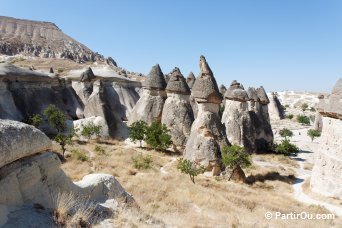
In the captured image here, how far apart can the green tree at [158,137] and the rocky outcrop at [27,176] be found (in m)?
11.9

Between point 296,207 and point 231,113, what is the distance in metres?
10.3

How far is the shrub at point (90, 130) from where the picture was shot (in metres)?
18.3

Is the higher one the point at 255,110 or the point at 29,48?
the point at 29,48

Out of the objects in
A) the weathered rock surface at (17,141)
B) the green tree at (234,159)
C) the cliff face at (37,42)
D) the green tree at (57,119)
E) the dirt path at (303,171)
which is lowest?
the dirt path at (303,171)

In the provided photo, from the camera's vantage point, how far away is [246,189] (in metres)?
12.8

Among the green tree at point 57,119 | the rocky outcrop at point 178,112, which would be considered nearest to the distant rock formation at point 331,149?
the rocky outcrop at point 178,112

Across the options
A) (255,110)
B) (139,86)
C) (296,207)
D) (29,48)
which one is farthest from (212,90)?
(29,48)

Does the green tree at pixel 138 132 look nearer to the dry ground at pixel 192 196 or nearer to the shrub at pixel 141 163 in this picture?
the dry ground at pixel 192 196

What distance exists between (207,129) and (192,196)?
237 inches

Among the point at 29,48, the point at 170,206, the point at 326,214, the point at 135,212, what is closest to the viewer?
the point at 135,212

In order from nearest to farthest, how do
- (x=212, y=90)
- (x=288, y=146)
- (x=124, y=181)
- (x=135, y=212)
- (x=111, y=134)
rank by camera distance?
(x=135, y=212) < (x=124, y=181) < (x=212, y=90) < (x=111, y=134) < (x=288, y=146)

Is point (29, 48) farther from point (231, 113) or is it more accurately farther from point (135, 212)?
point (135, 212)

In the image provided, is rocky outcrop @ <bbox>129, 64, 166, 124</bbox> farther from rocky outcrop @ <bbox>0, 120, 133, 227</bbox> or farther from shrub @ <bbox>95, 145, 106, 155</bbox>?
rocky outcrop @ <bbox>0, 120, 133, 227</bbox>

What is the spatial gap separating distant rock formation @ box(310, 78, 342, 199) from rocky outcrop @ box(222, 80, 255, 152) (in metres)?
7.60
